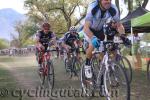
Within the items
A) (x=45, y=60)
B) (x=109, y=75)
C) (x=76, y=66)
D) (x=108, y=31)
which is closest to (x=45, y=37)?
(x=45, y=60)

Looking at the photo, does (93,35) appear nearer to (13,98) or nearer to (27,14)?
(13,98)

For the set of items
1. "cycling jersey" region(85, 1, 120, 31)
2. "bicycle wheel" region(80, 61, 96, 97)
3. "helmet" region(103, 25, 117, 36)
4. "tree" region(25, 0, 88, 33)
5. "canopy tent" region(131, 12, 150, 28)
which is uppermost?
"tree" region(25, 0, 88, 33)

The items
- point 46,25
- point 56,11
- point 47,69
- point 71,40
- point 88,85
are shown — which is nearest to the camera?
point 88,85

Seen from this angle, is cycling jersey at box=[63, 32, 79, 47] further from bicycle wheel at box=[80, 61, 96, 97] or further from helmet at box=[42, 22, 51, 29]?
bicycle wheel at box=[80, 61, 96, 97]

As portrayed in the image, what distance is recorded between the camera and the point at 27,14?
6656 cm

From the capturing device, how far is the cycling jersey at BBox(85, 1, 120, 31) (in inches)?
335

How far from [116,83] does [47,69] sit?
4405mm

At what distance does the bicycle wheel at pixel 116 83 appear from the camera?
7.36 m

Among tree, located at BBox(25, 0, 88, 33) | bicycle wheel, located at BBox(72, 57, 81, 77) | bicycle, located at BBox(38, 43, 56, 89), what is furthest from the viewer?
tree, located at BBox(25, 0, 88, 33)

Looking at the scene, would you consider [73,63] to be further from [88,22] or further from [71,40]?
[88,22]

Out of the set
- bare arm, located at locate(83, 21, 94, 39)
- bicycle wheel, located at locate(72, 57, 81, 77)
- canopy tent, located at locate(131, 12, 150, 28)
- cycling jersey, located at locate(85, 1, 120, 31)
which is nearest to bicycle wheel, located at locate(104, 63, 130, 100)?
bare arm, located at locate(83, 21, 94, 39)

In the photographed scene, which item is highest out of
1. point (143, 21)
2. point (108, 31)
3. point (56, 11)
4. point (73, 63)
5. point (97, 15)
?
point (56, 11)

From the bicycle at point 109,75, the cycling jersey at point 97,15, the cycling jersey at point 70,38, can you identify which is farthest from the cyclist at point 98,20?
the cycling jersey at point 70,38

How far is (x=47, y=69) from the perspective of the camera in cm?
1181
